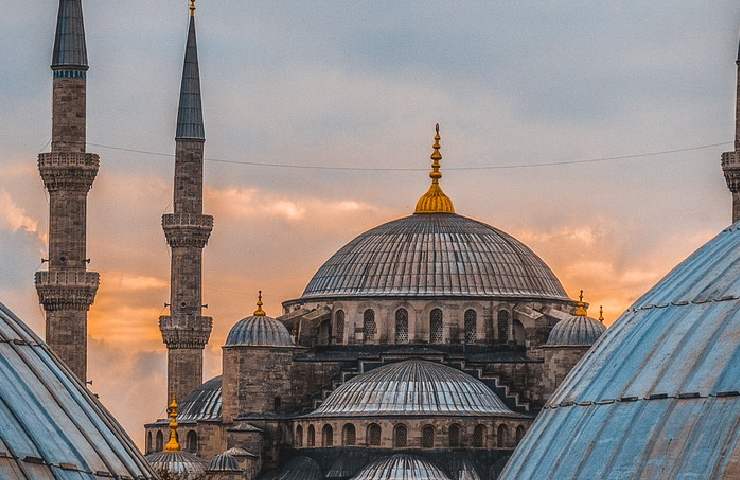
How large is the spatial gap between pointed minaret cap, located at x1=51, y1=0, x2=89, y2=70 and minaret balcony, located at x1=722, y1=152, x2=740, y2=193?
16.1 meters

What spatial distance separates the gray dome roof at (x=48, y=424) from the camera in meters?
18.2

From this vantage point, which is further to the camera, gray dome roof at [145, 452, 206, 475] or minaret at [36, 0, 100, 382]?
gray dome roof at [145, 452, 206, 475]

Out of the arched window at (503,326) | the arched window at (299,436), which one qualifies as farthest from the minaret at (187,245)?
the arched window at (503,326)

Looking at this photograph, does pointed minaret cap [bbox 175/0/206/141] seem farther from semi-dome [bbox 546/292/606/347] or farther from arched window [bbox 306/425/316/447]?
semi-dome [bbox 546/292/606/347]

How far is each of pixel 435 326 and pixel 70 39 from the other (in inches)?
640

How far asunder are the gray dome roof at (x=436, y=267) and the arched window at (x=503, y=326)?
59 centimetres

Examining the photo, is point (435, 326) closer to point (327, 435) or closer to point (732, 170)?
point (327, 435)

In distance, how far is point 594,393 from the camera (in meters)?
19.4


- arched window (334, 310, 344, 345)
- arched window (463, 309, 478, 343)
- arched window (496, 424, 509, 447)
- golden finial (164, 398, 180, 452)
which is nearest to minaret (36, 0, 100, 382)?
golden finial (164, 398, 180, 452)

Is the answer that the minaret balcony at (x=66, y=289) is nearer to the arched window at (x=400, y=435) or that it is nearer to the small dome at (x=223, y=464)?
the small dome at (x=223, y=464)

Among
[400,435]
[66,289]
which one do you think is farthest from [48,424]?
[400,435]

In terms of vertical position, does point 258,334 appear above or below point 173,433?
above

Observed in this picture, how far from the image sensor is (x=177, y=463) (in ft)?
221

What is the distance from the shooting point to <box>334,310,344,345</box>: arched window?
256 feet
